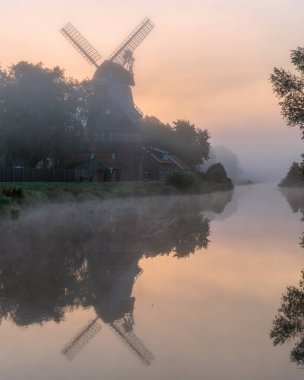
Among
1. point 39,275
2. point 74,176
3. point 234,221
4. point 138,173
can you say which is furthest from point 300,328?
point 138,173

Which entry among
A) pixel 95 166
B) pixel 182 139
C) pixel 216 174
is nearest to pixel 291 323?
pixel 95 166

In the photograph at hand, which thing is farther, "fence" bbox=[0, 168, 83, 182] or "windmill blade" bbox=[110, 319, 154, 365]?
"fence" bbox=[0, 168, 83, 182]

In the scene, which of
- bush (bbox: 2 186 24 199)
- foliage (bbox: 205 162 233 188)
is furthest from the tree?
foliage (bbox: 205 162 233 188)

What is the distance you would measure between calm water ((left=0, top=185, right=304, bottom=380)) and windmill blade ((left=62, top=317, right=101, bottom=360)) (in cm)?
2

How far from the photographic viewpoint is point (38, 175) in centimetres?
6669

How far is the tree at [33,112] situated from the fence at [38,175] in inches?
87.1

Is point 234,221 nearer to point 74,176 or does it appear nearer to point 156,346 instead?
point 156,346

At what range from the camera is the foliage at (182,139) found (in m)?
112

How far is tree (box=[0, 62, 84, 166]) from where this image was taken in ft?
207

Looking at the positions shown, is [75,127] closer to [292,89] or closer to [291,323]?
[292,89]

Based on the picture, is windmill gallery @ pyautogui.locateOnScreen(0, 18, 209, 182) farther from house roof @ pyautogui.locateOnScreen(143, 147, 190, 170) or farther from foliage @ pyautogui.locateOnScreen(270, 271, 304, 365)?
foliage @ pyautogui.locateOnScreen(270, 271, 304, 365)

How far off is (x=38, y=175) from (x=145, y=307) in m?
56.4

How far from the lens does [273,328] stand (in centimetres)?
1020

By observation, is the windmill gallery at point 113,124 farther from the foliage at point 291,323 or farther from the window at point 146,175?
the foliage at point 291,323
